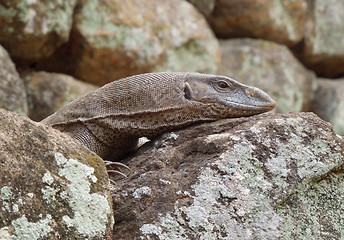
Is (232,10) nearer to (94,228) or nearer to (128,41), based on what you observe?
(128,41)

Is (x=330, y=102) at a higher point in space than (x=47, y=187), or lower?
lower

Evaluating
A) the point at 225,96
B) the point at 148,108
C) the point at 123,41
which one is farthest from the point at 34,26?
the point at 225,96

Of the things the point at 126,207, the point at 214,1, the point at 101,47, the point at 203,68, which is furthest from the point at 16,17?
the point at 126,207

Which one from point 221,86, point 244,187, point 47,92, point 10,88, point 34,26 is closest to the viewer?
point 244,187

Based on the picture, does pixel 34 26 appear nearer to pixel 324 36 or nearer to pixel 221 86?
pixel 221 86

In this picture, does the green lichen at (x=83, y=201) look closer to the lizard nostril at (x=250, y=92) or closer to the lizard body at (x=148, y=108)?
the lizard body at (x=148, y=108)

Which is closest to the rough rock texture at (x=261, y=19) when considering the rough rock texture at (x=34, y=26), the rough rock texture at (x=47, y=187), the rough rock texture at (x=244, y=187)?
the rough rock texture at (x=34, y=26)

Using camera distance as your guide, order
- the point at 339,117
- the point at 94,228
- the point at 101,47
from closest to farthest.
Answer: the point at 94,228, the point at 101,47, the point at 339,117
